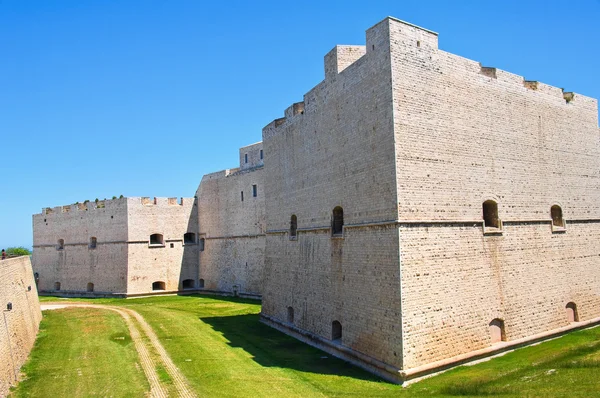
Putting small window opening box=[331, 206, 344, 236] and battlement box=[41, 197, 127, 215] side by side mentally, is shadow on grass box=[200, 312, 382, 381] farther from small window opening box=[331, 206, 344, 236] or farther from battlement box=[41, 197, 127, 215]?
battlement box=[41, 197, 127, 215]

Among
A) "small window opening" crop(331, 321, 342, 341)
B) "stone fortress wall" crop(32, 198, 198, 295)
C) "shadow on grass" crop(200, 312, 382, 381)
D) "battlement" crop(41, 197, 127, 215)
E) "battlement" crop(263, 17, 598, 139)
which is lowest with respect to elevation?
"shadow on grass" crop(200, 312, 382, 381)

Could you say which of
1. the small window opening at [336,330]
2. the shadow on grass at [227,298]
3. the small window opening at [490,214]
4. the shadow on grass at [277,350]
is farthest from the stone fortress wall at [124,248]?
the small window opening at [490,214]

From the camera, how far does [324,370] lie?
12969 millimetres

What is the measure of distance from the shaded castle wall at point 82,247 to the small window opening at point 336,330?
65.4ft

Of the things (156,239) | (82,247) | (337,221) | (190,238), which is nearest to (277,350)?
(337,221)

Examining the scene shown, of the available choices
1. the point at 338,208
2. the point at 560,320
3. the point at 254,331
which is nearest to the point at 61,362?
the point at 254,331

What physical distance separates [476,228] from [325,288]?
5.12 metres

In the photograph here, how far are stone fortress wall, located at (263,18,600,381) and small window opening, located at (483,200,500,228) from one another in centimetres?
8

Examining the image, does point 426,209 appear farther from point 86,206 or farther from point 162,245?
point 86,206

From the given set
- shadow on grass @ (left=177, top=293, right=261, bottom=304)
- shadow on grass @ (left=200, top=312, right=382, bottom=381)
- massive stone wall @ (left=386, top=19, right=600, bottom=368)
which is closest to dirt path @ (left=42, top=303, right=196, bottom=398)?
shadow on grass @ (left=200, top=312, right=382, bottom=381)

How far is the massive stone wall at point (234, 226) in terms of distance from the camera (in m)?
28.0

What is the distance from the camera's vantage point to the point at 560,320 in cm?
1459

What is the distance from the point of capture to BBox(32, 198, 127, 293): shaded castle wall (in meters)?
31.1

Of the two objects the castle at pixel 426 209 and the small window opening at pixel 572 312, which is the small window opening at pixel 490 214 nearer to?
the castle at pixel 426 209
